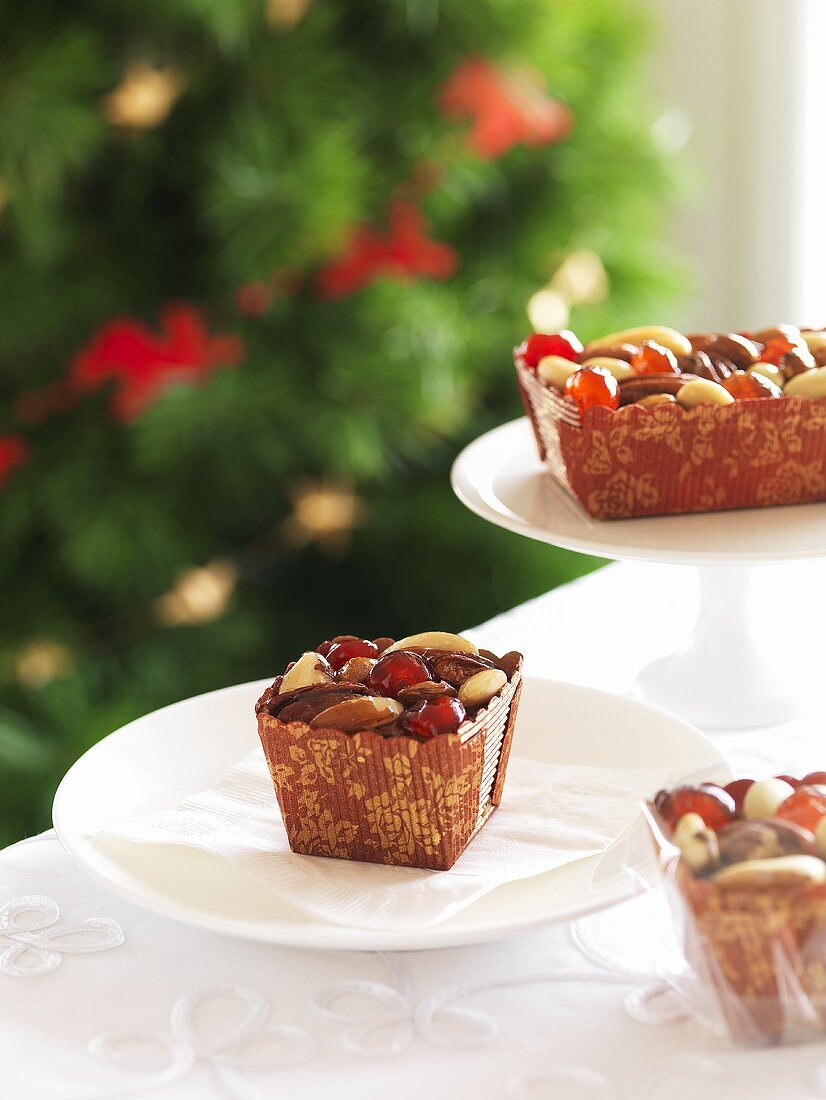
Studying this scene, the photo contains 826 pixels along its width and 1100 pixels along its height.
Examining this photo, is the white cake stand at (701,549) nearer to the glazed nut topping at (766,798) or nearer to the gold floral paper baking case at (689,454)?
the gold floral paper baking case at (689,454)

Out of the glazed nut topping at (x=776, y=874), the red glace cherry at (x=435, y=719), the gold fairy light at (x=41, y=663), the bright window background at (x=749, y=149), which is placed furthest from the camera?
the bright window background at (x=749, y=149)

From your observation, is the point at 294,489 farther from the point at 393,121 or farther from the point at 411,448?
the point at 393,121

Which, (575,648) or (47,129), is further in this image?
(47,129)

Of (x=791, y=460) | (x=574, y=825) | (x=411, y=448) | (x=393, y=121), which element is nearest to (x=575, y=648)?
(x=791, y=460)

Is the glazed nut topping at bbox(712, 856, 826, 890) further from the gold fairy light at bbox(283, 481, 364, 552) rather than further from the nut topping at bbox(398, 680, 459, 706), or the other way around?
the gold fairy light at bbox(283, 481, 364, 552)

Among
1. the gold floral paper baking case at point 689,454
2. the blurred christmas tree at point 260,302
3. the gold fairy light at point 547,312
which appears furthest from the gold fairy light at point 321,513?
the gold floral paper baking case at point 689,454
